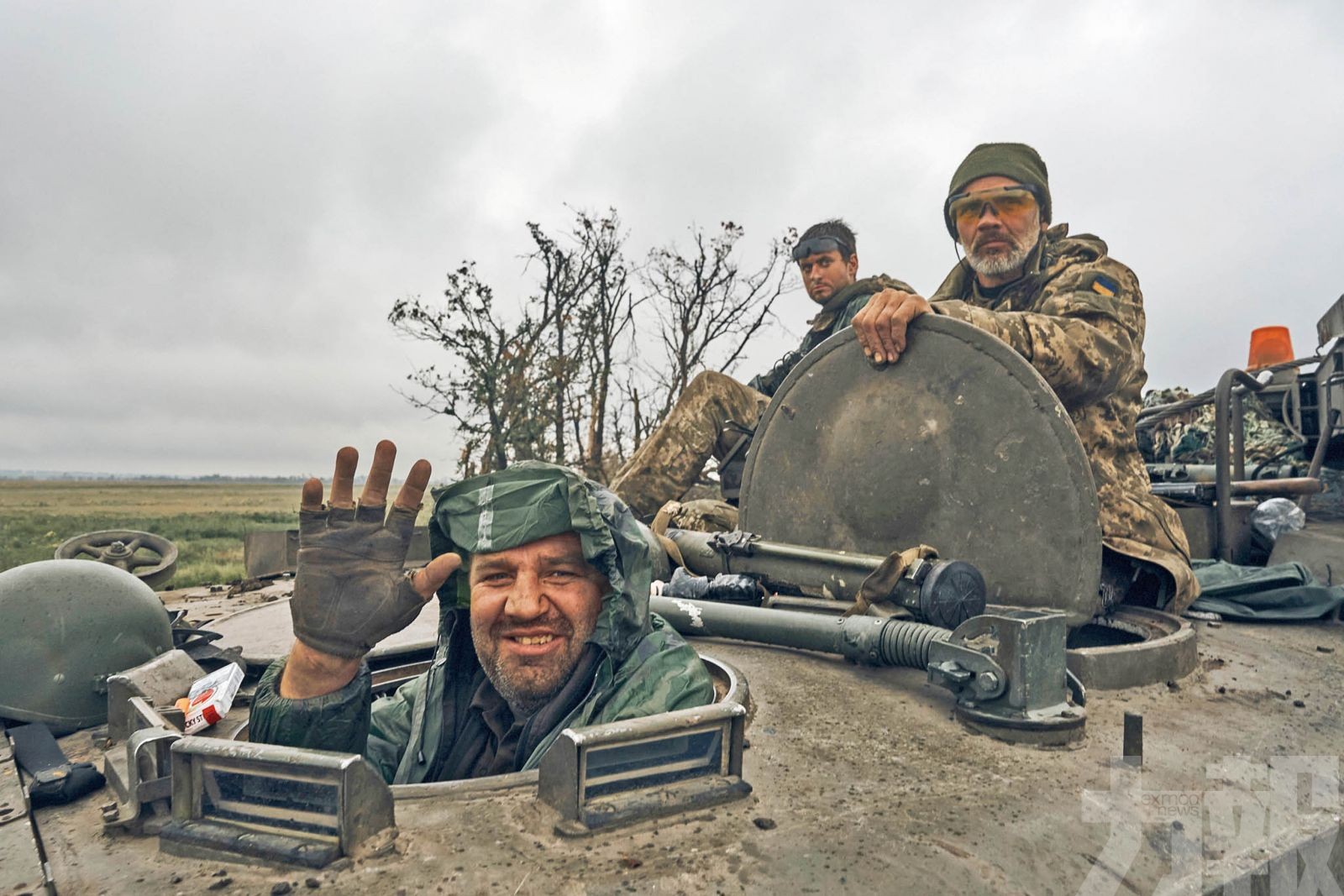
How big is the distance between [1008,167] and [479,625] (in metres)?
3.30

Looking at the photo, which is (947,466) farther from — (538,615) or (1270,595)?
(1270,595)

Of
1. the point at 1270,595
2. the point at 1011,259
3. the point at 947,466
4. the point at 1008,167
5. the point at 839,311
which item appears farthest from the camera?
the point at 839,311

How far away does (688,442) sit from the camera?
20.3 ft

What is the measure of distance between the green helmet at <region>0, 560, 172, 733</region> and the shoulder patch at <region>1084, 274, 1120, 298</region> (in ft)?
12.9

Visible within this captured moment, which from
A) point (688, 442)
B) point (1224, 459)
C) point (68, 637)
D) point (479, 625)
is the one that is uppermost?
point (688, 442)

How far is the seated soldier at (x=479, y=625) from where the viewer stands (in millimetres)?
2037

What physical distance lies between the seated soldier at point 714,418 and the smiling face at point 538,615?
365 centimetres

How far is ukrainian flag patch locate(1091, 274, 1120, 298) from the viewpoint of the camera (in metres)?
3.78

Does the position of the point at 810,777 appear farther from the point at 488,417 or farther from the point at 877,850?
the point at 488,417

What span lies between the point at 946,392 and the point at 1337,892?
1.88 meters

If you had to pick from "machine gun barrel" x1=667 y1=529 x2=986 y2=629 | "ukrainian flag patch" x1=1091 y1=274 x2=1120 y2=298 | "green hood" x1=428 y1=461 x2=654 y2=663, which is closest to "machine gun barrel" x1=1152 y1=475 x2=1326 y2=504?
"ukrainian flag patch" x1=1091 y1=274 x2=1120 y2=298

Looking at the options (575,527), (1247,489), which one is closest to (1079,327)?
(1247,489)

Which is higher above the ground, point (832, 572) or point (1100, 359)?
point (1100, 359)

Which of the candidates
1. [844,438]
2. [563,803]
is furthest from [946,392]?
[563,803]
